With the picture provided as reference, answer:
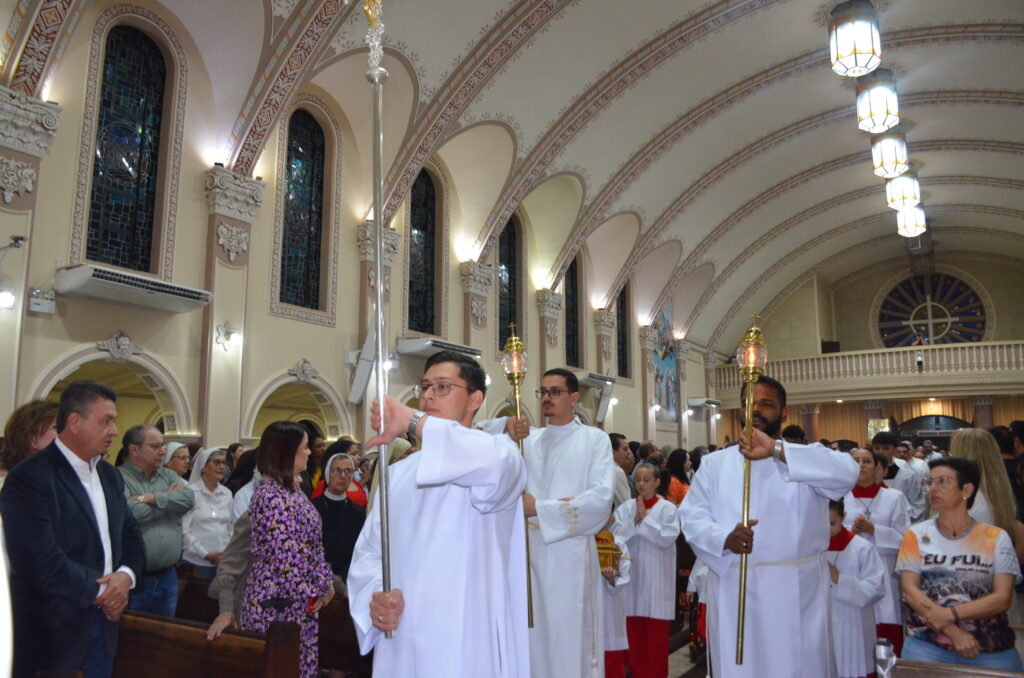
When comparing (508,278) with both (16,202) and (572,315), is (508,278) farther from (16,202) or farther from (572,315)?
(16,202)

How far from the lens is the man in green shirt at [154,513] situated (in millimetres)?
4168

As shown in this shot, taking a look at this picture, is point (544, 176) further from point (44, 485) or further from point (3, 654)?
point (3, 654)

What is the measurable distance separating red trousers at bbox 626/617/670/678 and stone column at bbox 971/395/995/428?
684 inches

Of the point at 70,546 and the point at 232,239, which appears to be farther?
the point at 232,239

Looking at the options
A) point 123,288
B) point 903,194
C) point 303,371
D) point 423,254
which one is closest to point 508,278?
point 423,254

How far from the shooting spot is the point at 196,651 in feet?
10.6

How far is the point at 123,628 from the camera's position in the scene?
11.4 ft

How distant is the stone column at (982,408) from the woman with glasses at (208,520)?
19117 millimetres

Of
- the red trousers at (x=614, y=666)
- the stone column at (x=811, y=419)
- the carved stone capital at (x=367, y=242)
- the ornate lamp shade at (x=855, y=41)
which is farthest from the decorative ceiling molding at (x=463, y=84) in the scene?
the stone column at (x=811, y=419)

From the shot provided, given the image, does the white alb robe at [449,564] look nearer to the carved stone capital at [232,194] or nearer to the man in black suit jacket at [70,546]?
the man in black suit jacket at [70,546]

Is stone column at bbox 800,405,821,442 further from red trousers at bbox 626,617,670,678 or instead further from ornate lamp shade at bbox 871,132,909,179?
red trousers at bbox 626,617,670,678

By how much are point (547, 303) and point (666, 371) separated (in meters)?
5.63

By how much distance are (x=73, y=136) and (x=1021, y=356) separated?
19411mm

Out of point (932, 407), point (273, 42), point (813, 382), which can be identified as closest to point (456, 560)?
point (273, 42)
